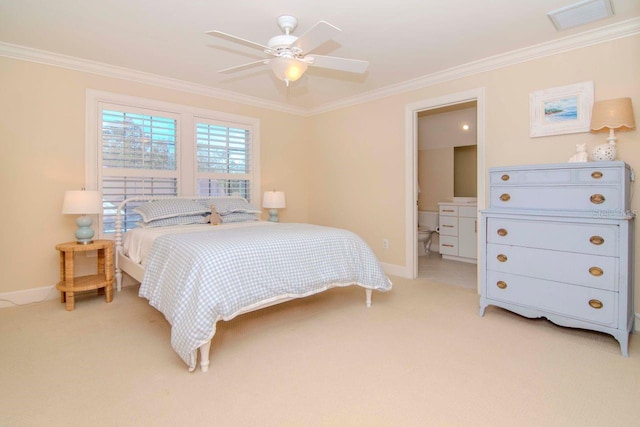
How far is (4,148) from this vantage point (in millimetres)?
3117

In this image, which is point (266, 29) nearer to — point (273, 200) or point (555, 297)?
point (273, 200)

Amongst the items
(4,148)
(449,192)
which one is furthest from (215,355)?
(449,192)

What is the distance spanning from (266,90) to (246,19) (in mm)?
1816

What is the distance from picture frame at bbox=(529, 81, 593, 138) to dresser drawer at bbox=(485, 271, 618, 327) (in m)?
1.39

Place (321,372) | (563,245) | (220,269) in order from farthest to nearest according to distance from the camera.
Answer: (563,245)
(220,269)
(321,372)

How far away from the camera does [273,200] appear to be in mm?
4641

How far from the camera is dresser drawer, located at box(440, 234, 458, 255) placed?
5.38 m

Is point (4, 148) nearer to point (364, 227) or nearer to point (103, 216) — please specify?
point (103, 216)

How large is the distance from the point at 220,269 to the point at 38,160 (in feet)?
8.25

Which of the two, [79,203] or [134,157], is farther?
[134,157]

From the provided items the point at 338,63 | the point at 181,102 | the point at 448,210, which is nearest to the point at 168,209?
the point at 181,102

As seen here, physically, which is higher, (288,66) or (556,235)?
(288,66)

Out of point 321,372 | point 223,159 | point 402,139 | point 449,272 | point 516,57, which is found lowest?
point 321,372

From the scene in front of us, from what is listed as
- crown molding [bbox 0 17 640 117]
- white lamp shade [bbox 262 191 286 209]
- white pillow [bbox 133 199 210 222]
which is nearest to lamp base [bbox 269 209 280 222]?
white lamp shade [bbox 262 191 286 209]
